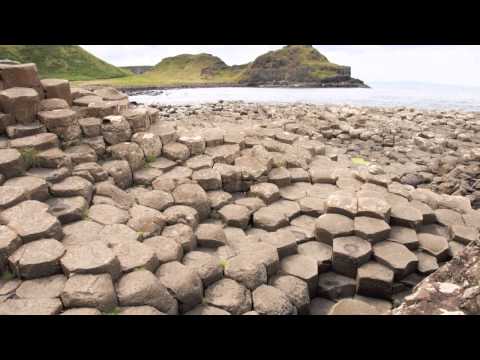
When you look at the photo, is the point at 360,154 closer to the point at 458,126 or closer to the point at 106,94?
the point at 458,126

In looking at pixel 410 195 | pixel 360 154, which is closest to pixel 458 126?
pixel 360 154

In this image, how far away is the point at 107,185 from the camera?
5.88 m

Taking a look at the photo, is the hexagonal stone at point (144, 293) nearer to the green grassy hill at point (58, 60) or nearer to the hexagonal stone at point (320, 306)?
the hexagonal stone at point (320, 306)

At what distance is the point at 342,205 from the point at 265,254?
1.90 m

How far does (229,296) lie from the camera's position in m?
4.29

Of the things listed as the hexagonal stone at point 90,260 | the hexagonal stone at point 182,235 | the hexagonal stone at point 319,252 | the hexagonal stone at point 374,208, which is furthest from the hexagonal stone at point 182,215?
the hexagonal stone at point 374,208

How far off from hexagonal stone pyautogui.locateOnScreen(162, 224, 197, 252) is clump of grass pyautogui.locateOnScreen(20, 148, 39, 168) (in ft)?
7.94

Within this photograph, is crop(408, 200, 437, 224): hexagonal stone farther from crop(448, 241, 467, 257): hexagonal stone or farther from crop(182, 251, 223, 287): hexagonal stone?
crop(182, 251, 223, 287): hexagonal stone

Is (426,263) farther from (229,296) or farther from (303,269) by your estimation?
(229,296)

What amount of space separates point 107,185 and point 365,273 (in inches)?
168

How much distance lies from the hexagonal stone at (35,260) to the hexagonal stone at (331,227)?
Result: 372 cm

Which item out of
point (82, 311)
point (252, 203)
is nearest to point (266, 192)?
point (252, 203)

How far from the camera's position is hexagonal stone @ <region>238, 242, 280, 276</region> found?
479 centimetres

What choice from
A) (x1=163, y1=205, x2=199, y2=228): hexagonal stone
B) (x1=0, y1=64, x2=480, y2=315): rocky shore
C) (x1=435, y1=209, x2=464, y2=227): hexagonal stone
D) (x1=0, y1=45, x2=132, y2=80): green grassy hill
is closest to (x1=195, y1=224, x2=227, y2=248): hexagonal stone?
(x1=0, y1=64, x2=480, y2=315): rocky shore
